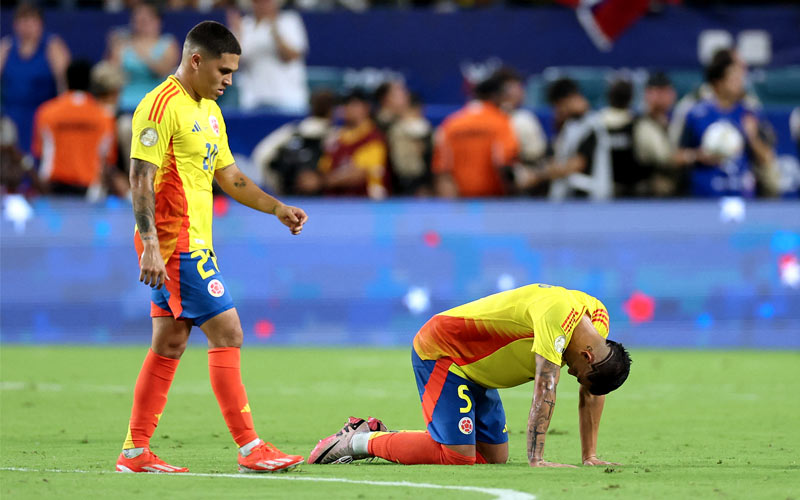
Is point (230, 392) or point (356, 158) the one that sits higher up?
point (356, 158)

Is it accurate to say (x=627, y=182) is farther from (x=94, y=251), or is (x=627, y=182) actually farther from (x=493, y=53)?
(x=94, y=251)

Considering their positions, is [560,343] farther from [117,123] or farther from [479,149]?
[117,123]

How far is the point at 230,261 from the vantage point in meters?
13.3

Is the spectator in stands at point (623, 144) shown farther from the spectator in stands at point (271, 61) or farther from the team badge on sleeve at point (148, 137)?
the team badge on sleeve at point (148, 137)

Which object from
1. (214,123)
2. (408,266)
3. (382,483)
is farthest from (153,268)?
(408,266)

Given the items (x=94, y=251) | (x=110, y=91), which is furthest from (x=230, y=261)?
(x=110, y=91)

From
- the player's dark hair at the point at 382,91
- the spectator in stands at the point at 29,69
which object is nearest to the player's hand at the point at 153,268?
the player's dark hair at the point at 382,91

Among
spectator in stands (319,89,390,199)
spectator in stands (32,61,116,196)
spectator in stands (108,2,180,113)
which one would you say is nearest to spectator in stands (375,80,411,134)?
spectator in stands (319,89,390,199)

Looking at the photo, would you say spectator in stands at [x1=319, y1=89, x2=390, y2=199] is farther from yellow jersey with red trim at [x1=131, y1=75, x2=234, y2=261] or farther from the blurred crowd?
yellow jersey with red trim at [x1=131, y1=75, x2=234, y2=261]

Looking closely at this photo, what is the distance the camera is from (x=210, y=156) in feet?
21.1

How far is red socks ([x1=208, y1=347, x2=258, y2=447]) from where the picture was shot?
246 inches

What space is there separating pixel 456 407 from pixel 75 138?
8.37 metres

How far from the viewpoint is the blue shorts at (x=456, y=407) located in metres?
6.66

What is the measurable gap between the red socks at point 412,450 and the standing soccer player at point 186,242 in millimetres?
742
